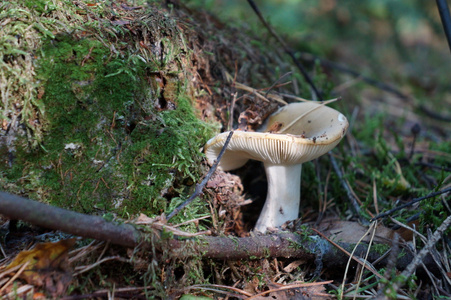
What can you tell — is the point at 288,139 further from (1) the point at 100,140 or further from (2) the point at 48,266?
(2) the point at 48,266

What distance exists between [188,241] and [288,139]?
87cm

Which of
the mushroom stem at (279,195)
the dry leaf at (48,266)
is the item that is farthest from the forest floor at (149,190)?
the mushroom stem at (279,195)

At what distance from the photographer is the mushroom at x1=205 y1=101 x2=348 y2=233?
2.12 m

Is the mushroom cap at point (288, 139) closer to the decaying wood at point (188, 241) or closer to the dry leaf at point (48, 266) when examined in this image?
the decaying wood at point (188, 241)

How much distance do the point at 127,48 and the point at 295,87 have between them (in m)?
1.99

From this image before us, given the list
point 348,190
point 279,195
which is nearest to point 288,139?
point 279,195

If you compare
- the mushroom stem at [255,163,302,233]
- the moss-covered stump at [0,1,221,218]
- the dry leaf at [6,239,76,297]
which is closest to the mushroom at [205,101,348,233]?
the mushroom stem at [255,163,302,233]

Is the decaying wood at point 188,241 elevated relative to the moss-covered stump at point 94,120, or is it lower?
lower

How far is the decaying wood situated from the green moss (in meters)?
0.37

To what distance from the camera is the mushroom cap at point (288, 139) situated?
2.09 m

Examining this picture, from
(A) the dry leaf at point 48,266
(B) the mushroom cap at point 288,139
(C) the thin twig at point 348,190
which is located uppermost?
(B) the mushroom cap at point 288,139

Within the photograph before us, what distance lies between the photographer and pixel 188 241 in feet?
5.91

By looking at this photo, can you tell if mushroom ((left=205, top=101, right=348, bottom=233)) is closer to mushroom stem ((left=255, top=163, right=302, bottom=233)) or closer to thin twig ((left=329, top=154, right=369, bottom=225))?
mushroom stem ((left=255, top=163, right=302, bottom=233))

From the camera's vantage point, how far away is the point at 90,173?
2.07m
